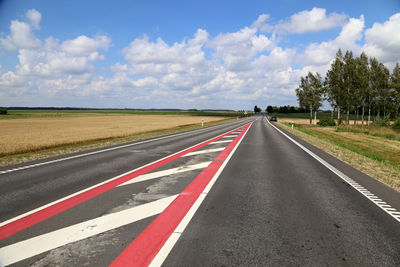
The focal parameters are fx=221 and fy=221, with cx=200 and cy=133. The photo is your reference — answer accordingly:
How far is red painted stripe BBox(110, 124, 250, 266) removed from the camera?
2771 millimetres

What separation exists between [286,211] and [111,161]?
22.2 ft

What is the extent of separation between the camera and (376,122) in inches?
1231

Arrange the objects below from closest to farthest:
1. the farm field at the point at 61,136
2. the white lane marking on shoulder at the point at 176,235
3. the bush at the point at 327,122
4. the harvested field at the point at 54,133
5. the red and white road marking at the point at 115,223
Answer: the white lane marking on shoulder at the point at 176,235 → the red and white road marking at the point at 115,223 → the farm field at the point at 61,136 → the harvested field at the point at 54,133 → the bush at the point at 327,122

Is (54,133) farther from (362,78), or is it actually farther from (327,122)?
(362,78)

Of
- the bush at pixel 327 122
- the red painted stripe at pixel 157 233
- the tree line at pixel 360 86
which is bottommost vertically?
the red painted stripe at pixel 157 233

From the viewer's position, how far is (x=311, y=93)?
51969 mm

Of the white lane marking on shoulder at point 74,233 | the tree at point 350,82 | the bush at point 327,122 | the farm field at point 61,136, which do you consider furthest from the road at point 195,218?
the tree at point 350,82

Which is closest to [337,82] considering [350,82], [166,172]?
[350,82]

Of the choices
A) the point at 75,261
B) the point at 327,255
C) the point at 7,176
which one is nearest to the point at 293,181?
the point at 327,255

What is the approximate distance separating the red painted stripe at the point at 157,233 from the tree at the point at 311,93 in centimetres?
5238

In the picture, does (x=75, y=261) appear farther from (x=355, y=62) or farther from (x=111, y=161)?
(x=355, y=62)

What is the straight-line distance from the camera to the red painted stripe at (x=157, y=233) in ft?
9.09

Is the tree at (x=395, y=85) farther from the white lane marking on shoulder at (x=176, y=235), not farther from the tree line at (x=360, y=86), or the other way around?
the white lane marking on shoulder at (x=176, y=235)

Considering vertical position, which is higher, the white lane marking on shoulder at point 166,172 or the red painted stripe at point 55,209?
the white lane marking on shoulder at point 166,172
